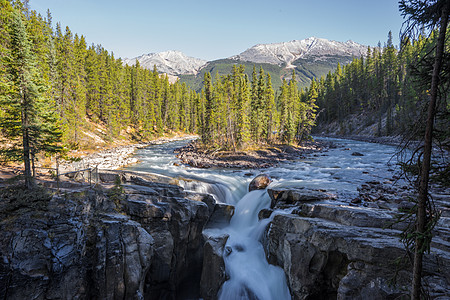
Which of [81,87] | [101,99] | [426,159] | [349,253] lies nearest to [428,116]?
[426,159]

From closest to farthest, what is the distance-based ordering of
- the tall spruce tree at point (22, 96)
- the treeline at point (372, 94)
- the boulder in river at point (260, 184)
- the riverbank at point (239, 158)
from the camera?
1. the tall spruce tree at point (22, 96)
2. the boulder in river at point (260, 184)
3. the riverbank at point (239, 158)
4. the treeline at point (372, 94)

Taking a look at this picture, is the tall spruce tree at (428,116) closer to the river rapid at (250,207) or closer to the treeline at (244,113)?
the river rapid at (250,207)

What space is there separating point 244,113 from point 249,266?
96.2ft

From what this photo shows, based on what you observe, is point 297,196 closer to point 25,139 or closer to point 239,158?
point 25,139

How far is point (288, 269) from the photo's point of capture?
10414mm

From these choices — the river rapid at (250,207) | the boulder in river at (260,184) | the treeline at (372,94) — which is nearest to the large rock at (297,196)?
the river rapid at (250,207)

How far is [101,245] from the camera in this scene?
925 centimetres

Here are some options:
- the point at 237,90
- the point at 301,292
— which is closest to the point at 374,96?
the point at 237,90

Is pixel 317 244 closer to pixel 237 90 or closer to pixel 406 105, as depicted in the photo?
pixel 237 90

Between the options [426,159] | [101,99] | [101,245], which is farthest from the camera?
[101,99]

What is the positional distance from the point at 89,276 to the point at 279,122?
4989 centimetres

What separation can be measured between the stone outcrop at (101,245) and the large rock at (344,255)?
17.4ft

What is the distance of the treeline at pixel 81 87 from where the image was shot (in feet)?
39.9

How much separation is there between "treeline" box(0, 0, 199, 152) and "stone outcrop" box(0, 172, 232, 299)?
20.3 feet
